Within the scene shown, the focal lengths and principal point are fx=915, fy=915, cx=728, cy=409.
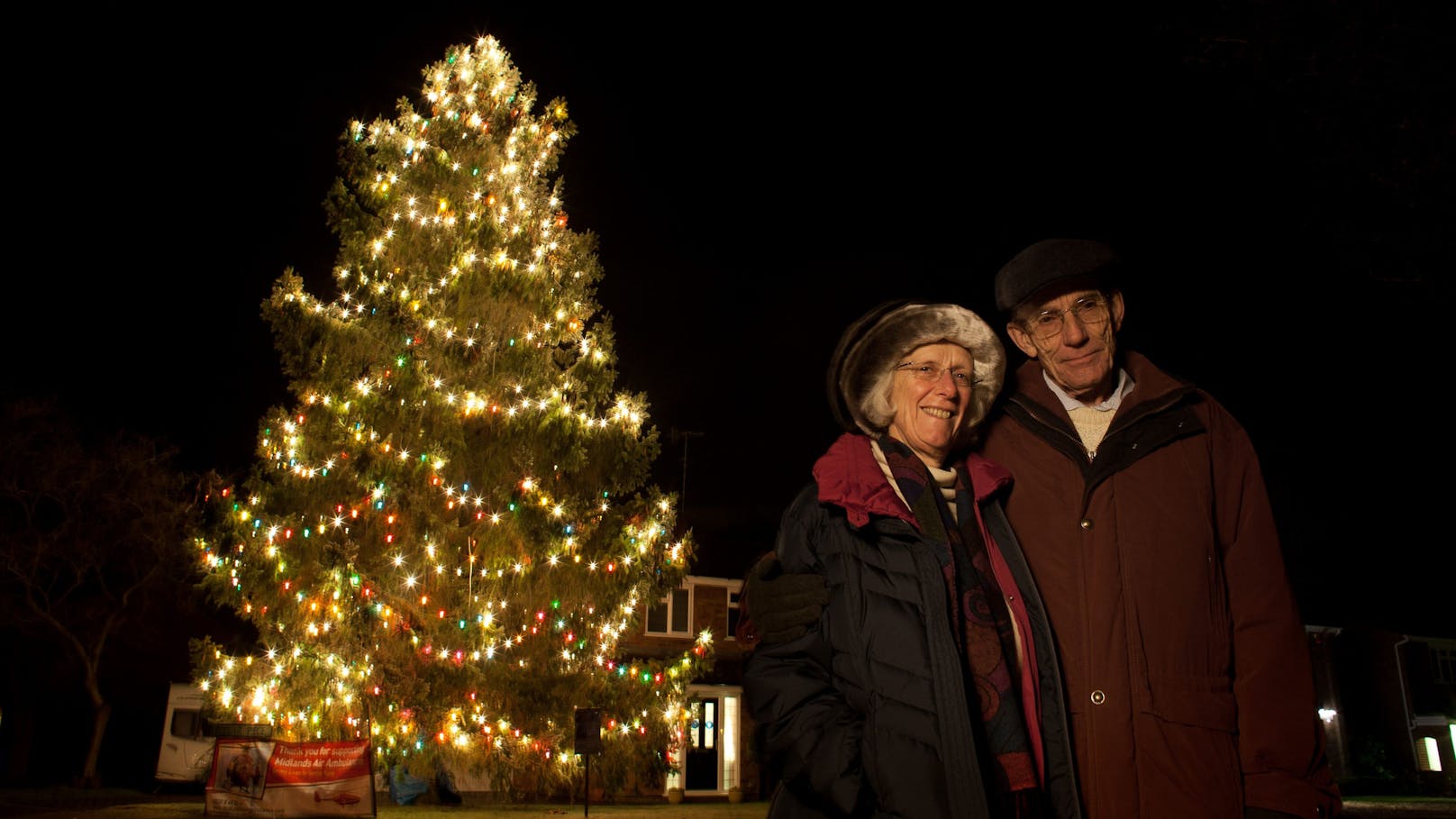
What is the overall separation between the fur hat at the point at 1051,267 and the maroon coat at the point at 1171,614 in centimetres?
37

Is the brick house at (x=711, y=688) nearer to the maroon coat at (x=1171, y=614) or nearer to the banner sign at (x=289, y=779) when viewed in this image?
the banner sign at (x=289, y=779)

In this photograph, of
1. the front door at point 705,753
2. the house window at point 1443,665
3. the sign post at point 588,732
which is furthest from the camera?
the house window at point 1443,665

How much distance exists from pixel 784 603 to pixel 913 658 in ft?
1.07

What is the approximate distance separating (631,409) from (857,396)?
935cm

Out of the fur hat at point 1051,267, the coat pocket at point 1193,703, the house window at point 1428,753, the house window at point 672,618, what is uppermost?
the house window at point 672,618

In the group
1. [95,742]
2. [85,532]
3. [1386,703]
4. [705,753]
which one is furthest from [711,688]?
[1386,703]

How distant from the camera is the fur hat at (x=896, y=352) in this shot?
2.77 metres

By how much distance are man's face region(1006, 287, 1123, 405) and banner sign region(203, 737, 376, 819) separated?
10.6m

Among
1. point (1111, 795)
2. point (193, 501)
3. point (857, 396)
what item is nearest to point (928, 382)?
point (857, 396)

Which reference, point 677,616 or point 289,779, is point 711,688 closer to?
point 677,616

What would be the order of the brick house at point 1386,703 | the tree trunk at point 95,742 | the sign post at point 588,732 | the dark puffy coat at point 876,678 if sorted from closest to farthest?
the dark puffy coat at point 876,678 < the sign post at point 588,732 < the tree trunk at point 95,742 < the brick house at point 1386,703

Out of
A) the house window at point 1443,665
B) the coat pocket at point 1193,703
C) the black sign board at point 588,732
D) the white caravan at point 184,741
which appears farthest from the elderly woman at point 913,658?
the house window at point 1443,665

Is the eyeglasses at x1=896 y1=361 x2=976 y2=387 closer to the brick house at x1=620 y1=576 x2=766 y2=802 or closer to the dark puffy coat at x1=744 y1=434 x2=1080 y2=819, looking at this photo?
the dark puffy coat at x1=744 y1=434 x2=1080 y2=819

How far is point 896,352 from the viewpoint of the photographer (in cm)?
278
